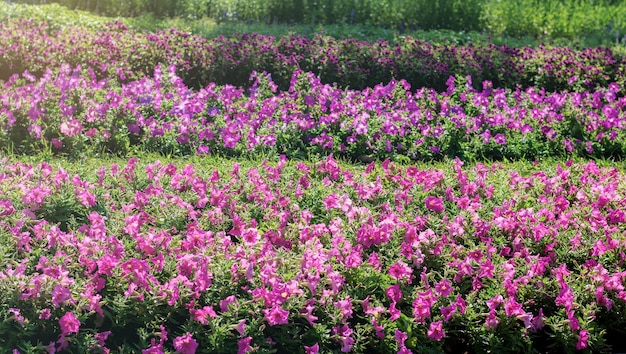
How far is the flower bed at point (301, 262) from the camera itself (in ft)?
12.0

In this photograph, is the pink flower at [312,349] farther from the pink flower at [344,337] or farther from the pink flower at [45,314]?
the pink flower at [45,314]

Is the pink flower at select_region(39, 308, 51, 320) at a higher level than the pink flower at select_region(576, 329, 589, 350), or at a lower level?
higher

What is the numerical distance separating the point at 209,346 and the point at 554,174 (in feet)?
9.90

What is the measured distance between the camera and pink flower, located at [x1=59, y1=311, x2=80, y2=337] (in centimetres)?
345

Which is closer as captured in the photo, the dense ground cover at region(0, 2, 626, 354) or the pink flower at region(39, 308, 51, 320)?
the pink flower at region(39, 308, 51, 320)

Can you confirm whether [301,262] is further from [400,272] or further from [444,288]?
[444,288]

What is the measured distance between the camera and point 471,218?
4727 mm

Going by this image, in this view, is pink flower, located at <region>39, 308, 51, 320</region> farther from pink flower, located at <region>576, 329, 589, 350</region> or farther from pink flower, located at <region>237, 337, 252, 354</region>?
pink flower, located at <region>576, 329, 589, 350</region>

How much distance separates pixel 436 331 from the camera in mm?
3812

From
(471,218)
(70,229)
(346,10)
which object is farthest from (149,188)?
(346,10)

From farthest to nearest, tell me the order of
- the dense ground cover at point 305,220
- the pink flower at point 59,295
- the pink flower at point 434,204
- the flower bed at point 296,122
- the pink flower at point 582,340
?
the flower bed at point 296,122
the pink flower at point 434,204
the pink flower at point 582,340
the dense ground cover at point 305,220
the pink flower at point 59,295

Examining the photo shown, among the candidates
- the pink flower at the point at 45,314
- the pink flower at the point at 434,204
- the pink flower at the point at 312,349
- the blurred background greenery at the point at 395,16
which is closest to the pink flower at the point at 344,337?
the pink flower at the point at 312,349

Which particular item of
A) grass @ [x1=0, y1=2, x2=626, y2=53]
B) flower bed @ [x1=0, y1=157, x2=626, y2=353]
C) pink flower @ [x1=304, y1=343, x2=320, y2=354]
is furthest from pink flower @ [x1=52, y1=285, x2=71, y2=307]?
grass @ [x1=0, y1=2, x2=626, y2=53]

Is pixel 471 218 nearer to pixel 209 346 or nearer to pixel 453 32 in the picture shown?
pixel 209 346
